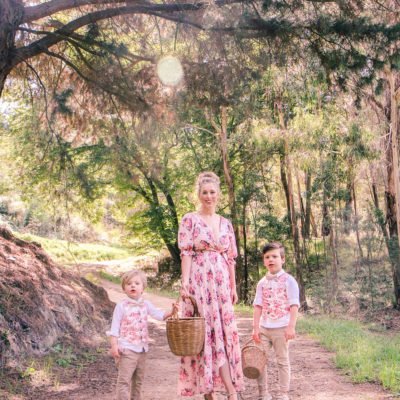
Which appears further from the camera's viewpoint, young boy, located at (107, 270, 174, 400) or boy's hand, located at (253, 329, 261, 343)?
boy's hand, located at (253, 329, 261, 343)

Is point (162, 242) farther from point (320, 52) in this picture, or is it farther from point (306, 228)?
point (320, 52)

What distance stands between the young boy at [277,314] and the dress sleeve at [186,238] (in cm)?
72

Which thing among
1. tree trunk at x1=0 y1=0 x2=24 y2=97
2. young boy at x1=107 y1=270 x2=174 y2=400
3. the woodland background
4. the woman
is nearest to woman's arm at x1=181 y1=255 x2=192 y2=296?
the woman

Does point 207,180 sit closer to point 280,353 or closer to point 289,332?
point 289,332

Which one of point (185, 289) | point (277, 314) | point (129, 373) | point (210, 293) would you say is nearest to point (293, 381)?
point (277, 314)

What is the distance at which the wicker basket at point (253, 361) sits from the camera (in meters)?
3.61

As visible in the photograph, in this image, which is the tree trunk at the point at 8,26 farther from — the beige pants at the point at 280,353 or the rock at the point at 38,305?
the beige pants at the point at 280,353

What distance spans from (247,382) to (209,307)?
1.57m

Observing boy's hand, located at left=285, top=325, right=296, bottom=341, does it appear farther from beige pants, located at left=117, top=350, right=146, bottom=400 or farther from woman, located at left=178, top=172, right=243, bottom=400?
beige pants, located at left=117, top=350, right=146, bottom=400

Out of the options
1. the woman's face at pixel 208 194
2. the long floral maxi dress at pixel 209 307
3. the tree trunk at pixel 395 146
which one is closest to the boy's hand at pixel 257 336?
the long floral maxi dress at pixel 209 307

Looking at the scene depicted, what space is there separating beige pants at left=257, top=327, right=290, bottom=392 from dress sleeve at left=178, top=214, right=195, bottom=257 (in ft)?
3.33

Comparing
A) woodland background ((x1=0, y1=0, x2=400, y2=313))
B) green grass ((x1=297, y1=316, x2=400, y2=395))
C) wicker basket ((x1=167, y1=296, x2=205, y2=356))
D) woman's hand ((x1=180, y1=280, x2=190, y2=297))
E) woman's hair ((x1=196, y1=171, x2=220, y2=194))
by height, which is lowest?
green grass ((x1=297, y1=316, x2=400, y2=395))

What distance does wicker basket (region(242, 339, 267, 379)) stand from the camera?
142 inches

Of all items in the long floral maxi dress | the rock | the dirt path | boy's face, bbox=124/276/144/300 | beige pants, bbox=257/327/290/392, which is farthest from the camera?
the rock
